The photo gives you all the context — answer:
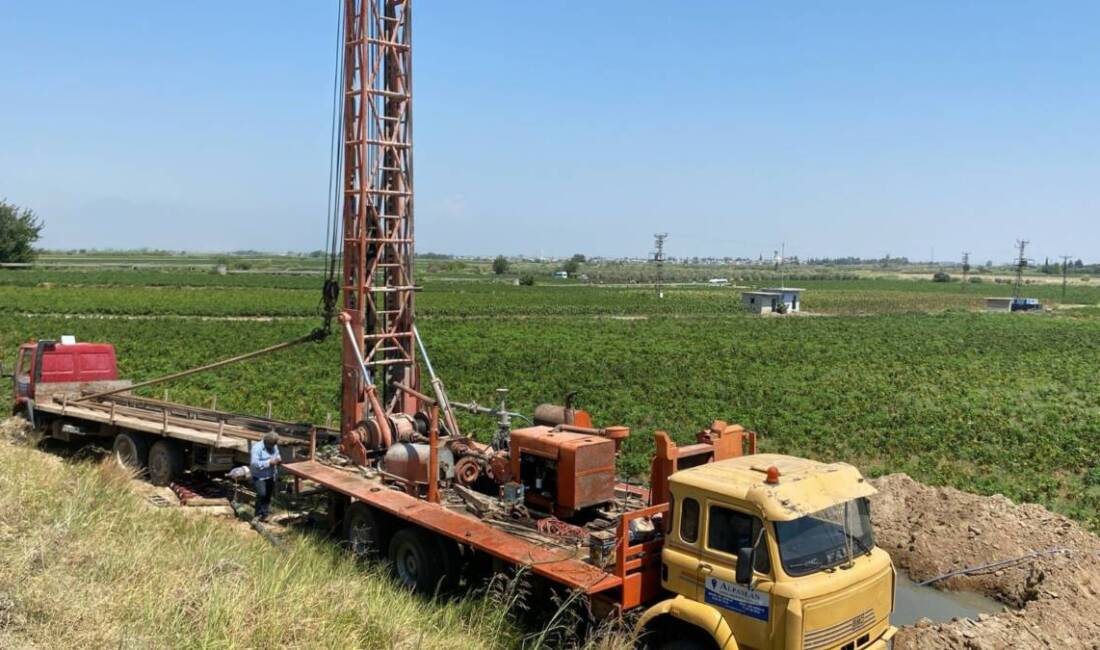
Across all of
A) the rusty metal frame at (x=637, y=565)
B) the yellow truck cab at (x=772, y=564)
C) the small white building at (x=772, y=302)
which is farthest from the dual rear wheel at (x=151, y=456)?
the small white building at (x=772, y=302)

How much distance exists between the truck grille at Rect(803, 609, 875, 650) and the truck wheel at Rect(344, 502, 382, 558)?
564 centimetres

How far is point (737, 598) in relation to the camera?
7.03m

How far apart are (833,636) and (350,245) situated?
9288mm

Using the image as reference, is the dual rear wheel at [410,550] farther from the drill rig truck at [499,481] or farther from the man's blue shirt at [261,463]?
the man's blue shirt at [261,463]

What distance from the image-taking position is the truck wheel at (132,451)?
598 inches

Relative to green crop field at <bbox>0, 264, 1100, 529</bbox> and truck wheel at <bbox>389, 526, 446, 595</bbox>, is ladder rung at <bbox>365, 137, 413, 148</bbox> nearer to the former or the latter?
truck wheel at <bbox>389, 526, 446, 595</bbox>

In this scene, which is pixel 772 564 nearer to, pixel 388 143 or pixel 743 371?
pixel 388 143

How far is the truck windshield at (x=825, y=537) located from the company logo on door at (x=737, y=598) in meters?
0.35

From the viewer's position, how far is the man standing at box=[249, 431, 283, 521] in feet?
40.7

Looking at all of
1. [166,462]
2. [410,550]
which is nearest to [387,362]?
[410,550]

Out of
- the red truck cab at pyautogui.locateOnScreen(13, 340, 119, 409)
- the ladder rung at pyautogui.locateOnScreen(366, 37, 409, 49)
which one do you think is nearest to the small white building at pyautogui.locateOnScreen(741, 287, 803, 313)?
the red truck cab at pyautogui.locateOnScreen(13, 340, 119, 409)

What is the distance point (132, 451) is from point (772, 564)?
12646 mm

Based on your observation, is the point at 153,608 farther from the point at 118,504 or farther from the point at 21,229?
the point at 21,229

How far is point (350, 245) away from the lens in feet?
43.8
